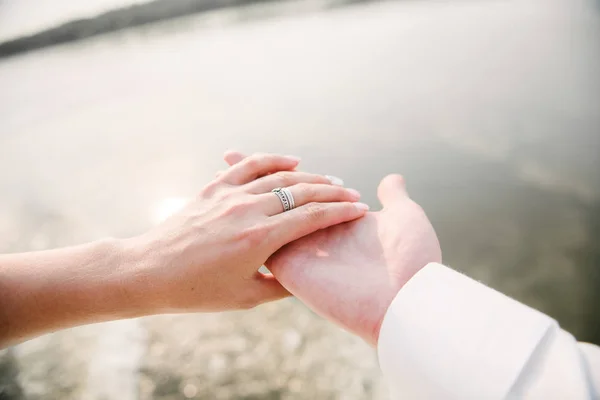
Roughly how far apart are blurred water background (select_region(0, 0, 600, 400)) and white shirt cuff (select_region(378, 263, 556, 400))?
0.78 m

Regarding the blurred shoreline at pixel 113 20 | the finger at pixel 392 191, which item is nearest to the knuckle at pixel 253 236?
the finger at pixel 392 191

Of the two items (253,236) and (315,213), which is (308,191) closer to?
(315,213)

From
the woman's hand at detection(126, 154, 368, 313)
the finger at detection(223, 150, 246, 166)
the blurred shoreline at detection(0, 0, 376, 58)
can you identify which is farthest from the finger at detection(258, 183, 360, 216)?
the blurred shoreline at detection(0, 0, 376, 58)

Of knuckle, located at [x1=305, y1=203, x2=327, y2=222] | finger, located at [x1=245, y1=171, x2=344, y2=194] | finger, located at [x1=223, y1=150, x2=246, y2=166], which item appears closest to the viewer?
knuckle, located at [x1=305, y1=203, x2=327, y2=222]

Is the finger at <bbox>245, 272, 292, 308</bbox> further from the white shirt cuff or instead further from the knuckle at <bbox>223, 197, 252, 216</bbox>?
the white shirt cuff

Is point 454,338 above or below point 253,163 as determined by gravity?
below

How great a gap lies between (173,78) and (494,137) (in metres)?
2.53

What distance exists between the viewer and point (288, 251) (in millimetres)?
1250

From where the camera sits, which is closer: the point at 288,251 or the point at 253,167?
the point at 288,251

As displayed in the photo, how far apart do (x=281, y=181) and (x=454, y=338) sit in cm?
81

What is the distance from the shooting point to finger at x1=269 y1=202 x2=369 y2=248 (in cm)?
123

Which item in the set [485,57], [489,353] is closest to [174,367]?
[489,353]

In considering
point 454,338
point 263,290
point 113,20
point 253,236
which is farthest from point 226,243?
point 113,20

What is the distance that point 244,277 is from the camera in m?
1.22
